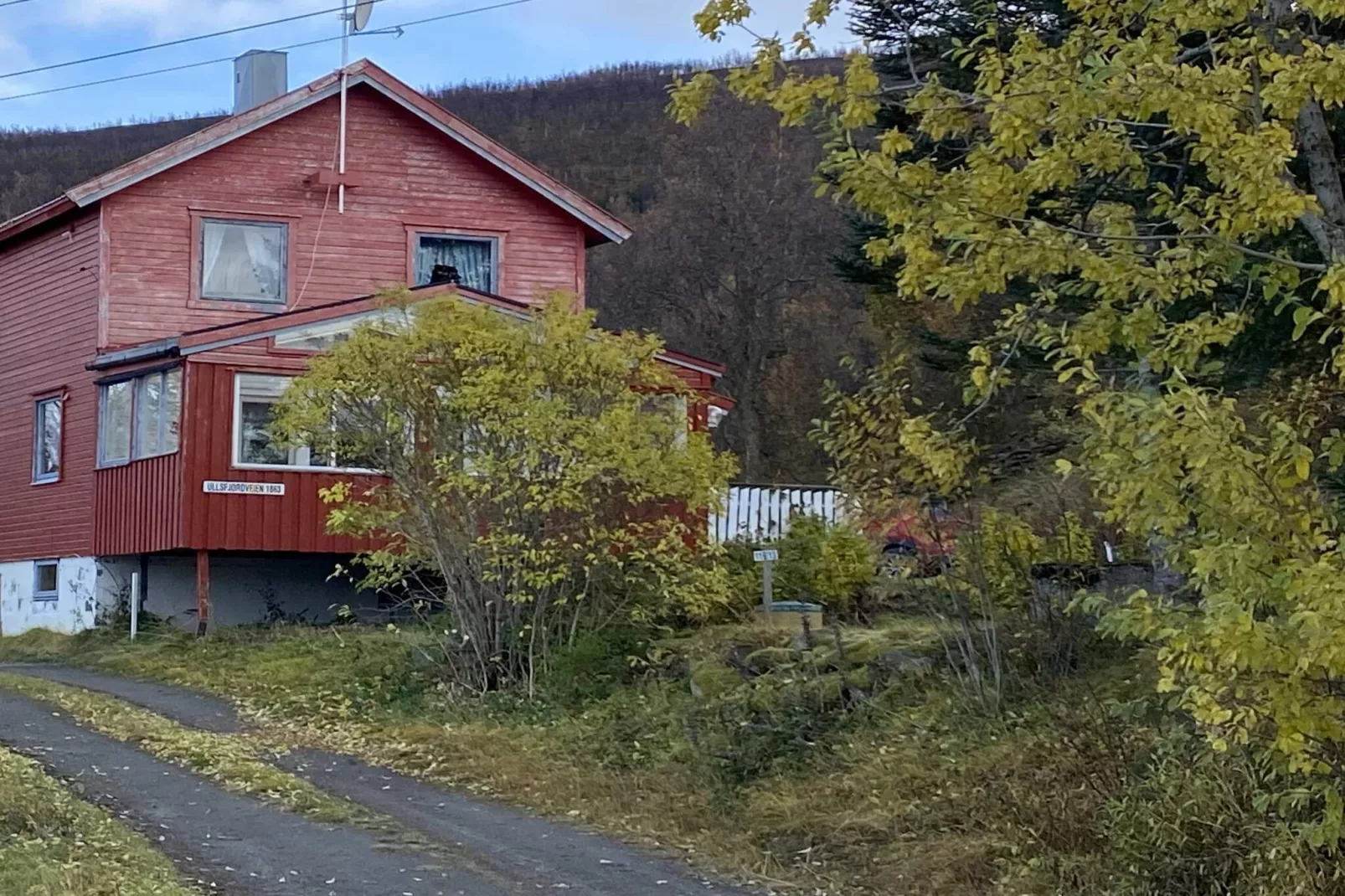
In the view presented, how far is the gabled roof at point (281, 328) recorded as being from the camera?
21.0 m

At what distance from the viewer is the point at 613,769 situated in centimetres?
1205

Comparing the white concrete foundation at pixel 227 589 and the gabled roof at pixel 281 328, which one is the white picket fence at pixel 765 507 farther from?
the white concrete foundation at pixel 227 589

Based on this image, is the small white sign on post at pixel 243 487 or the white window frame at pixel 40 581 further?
the white window frame at pixel 40 581

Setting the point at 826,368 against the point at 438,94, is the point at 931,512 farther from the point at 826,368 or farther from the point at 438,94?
the point at 438,94

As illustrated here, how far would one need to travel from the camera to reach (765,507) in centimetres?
2156


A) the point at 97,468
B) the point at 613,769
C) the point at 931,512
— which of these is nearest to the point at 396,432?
the point at 613,769

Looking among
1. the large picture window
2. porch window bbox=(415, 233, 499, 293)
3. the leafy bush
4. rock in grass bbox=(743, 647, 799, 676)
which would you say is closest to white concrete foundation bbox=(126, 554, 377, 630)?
the large picture window

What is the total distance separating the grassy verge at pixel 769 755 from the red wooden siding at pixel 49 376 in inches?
361

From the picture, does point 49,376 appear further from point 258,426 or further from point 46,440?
point 258,426

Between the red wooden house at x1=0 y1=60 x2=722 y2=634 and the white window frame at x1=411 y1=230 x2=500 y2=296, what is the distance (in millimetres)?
27

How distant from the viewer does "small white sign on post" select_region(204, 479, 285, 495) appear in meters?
21.3

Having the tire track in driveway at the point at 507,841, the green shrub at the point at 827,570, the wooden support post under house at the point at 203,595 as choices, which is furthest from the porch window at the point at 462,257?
the tire track in driveway at the point at 507,841

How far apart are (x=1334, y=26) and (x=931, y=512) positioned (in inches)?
145

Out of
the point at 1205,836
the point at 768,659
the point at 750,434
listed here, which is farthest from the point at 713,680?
the point at 750,434
